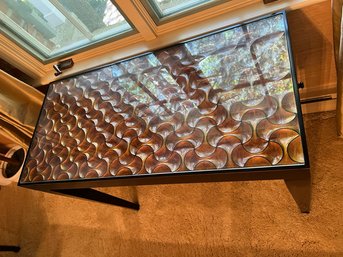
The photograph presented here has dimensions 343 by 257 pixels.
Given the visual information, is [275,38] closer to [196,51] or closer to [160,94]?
[196,51]

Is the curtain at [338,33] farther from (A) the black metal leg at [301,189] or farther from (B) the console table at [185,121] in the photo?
(A) the black metal leg at [301,189]

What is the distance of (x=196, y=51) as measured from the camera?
1.04m

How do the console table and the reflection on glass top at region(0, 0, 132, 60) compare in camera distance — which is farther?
the reflection on glass top at region(0, 0, 132, 60)

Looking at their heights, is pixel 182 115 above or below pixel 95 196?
above

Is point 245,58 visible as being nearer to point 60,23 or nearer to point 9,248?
point 60,23

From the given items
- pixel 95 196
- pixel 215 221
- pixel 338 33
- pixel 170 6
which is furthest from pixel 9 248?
pixel 338 33

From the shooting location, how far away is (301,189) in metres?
0.79

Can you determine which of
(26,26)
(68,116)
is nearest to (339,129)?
(68,116)

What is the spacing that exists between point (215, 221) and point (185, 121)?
24.3 inches

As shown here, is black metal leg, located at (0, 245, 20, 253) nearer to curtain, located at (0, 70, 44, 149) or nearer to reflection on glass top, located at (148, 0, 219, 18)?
curtain, located at (0, 70, 44, 149)

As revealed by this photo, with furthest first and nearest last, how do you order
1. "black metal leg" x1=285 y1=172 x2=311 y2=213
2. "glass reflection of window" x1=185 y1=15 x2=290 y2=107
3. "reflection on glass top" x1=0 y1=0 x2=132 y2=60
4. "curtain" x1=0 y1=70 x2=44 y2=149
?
"curtain" x1=0 y1=70 x2=44 y2=149 < "reflection on glass top" x1=0 y1=0 x2=132 y2=60 < "glass reflection of window" x1=185 y1=15 x2=290 y2=107 < "black metal leg" x1=285 y1=172 x2=311 y2=213

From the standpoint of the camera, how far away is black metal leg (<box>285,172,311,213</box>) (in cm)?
67

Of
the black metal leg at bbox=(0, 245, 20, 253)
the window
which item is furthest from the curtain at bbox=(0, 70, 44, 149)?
the window

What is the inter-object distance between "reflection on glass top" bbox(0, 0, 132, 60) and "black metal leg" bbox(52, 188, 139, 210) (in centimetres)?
76
